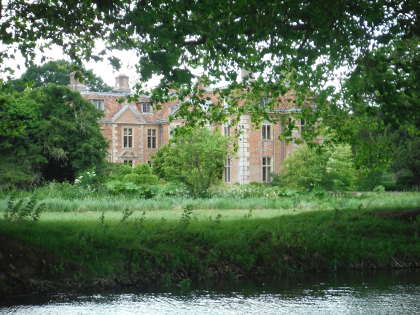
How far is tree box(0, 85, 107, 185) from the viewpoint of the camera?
96.6 feet

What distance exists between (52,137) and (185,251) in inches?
873

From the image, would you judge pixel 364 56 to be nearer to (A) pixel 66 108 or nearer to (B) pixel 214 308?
(B) pixel 214 308

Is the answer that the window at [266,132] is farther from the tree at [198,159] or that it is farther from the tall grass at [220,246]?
the tall grass at [220,246]

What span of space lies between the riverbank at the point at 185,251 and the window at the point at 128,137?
38883mm

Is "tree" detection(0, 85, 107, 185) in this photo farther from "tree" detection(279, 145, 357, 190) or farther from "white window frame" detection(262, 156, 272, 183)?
→ "white window frame" detection(262, 156, 272, 183)

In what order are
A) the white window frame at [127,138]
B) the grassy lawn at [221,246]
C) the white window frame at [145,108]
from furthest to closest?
the white window frame at [145,108] < the white window frame at [127,138] < the grassy lawn at [221,246]

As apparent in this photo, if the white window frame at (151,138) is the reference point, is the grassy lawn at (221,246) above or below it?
below

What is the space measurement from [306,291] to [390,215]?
5.07 meters

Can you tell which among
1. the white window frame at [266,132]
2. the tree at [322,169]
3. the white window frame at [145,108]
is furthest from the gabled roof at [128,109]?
the tree at [322,169]

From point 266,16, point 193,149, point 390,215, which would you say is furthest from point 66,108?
point 266,16

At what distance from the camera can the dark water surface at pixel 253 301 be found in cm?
711

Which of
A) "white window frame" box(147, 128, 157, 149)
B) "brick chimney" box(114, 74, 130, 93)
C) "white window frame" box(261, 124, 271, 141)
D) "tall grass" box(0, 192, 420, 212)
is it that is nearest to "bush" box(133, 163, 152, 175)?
"tall grass" box(0, 192, 420, 212)

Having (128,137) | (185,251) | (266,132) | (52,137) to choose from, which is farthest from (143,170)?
(185,251)

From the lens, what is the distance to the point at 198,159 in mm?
27781
